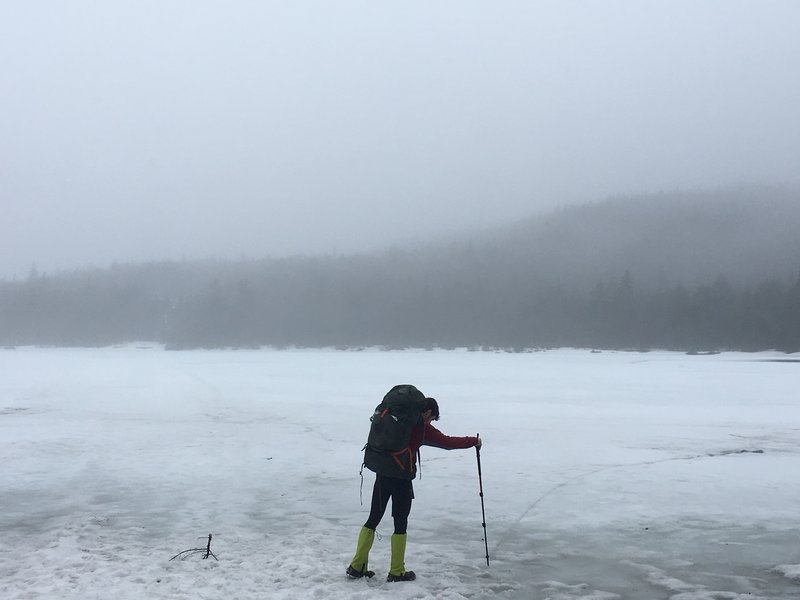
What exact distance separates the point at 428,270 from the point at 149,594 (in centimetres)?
12606

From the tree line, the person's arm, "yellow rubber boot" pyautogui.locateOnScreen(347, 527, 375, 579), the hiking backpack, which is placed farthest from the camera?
the tree line

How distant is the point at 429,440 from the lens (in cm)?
566

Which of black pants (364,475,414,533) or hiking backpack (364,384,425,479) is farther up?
hiking backpack (364,384,425,479)

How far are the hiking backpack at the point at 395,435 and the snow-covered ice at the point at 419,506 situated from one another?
3.22 feet

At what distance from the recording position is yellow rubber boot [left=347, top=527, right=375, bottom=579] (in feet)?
18.0

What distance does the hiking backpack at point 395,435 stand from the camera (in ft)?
17.6

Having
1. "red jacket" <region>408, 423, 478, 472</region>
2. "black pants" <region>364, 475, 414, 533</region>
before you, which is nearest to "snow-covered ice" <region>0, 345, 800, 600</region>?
"black pants" <region>364, 475, 414, 533</region>

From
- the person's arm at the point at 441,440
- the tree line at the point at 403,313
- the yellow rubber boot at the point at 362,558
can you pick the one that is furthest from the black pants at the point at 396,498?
the tree line at the point at 403,313

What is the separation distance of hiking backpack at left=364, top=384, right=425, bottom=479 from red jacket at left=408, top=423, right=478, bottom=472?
81 millimetres

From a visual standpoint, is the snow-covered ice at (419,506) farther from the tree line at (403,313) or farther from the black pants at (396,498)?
the tree line at (403,313)

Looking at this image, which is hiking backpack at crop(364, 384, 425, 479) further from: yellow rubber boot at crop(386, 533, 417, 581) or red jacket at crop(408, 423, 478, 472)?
yellow rubber boot at crop(386, 533, 417, 581)

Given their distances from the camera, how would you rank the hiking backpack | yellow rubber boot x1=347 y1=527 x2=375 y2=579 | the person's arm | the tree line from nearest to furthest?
the hiking backpack, yellow rubber boot x1=347 y1=527 x2=375 y2=579, the person's arm, the tree line

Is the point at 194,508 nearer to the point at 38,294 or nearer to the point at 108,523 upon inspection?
the point at 108,523

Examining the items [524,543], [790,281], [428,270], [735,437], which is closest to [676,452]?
[735,437]
